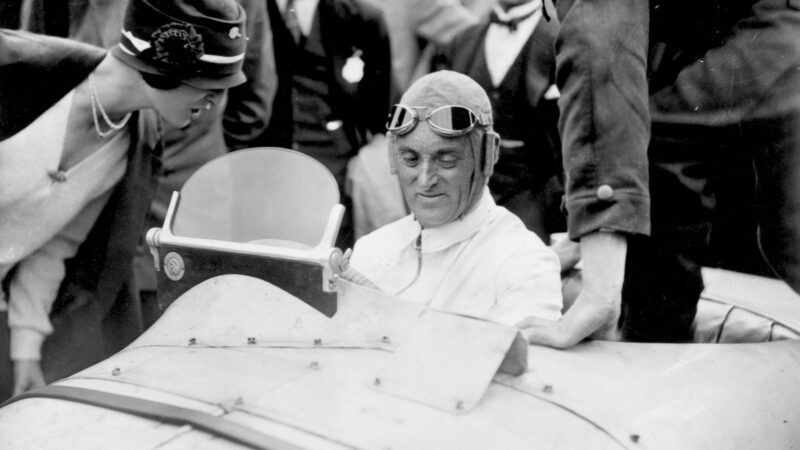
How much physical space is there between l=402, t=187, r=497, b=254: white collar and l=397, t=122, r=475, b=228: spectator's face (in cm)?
3

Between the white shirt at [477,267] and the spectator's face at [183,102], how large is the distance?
92 centimetres

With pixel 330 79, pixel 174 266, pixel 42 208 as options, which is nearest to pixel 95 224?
pixel 42 208

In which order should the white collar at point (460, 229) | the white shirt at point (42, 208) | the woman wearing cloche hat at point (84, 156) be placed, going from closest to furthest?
the white collar at point (460, 229) < the woman wearing cloche hat at point (84, 156) < the white shirt at point (42, 208)

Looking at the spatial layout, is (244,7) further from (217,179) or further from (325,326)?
(325,326)

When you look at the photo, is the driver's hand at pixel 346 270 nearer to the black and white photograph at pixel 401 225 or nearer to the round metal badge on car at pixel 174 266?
the black and white photograph at pixel 401 225

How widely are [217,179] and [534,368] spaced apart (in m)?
0.90

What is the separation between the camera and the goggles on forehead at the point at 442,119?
98.7 inches

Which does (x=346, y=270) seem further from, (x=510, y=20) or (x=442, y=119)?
(x=510, y=20)

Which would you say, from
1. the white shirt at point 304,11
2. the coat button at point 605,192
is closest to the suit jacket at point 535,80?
the white shirt at point 304,11

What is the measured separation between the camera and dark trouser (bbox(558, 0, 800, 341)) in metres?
2.11

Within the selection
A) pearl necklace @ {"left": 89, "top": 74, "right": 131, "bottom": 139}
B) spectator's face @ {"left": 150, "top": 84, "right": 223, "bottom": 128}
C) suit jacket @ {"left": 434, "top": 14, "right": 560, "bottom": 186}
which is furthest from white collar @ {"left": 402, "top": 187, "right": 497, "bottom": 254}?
pearl necklace @ {"left": 89, "top": 74, "right": 131, "bottom": 139}

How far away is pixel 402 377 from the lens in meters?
1.65

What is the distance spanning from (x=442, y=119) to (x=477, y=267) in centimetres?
49

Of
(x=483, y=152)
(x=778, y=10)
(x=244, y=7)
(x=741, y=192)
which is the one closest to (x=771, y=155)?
(x=741, y=192)
